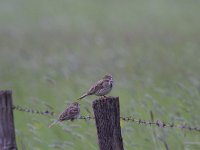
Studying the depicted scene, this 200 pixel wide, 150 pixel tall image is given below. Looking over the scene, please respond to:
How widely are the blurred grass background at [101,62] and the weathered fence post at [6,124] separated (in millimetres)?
824

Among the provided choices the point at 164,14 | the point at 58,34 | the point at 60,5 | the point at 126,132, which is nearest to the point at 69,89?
the point at 126,132

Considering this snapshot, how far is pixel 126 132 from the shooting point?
752cm

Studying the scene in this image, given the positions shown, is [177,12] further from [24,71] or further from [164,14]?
[24,71]

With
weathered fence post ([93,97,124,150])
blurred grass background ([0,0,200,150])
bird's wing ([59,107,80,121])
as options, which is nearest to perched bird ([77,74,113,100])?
bird's wing ([59,107,80,121])

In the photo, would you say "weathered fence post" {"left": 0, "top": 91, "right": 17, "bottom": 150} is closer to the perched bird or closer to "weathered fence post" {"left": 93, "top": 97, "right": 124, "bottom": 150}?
the perched bird

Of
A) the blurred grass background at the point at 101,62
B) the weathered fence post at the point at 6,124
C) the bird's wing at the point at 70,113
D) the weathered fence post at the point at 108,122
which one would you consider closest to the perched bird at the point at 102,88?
the bird's wing at the point at 70,113

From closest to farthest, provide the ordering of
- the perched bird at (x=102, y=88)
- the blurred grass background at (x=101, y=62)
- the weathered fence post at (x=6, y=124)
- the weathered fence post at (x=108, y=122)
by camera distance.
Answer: the weathered fence post at (x=108, y=122) < the perched bird at (x=102, y=88) < the weathered fence post at (x=6, y=124) < the blurred grass background at (x=101, y=62)

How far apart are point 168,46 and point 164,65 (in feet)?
8.73

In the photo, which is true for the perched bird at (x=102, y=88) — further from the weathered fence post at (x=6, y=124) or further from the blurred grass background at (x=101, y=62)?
the blurred grass background at (x=101, y=62)

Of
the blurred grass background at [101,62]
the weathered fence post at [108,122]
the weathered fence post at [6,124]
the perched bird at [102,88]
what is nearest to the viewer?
the weathered fence post at [108,122]

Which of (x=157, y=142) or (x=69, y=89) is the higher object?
(x=69, y=89)

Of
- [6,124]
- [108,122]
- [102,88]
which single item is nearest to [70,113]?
[102,88]

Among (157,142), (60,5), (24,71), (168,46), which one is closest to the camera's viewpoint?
(157,142)

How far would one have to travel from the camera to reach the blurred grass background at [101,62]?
806cm
